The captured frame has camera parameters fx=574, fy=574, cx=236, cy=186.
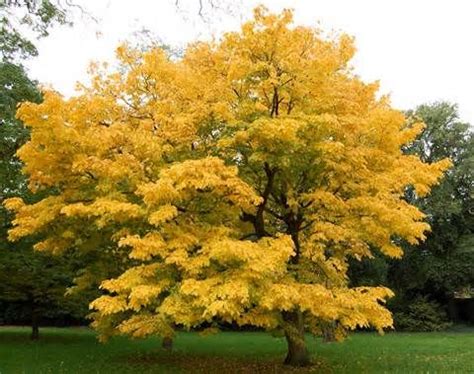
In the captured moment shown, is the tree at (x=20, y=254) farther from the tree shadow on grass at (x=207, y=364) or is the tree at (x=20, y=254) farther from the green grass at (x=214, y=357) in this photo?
the tree shadow on grass at (x=207, y=364)

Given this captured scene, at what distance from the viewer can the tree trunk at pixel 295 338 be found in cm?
1216

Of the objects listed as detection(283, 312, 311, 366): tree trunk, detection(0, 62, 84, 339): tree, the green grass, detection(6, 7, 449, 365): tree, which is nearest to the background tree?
the green grass

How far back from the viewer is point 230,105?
1130 cm

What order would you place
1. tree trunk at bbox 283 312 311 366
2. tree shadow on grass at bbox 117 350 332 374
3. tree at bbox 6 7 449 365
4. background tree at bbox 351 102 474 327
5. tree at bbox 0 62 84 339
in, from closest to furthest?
1. tree at bbox 6 7 449 365
2. tree trunk at bbox 283 312 311 366
3. tree shadow on grass at bbox 117 350 332 374
4. tree at bbox 0 62 84 339
5. background tree at bbox 351 102 474 327

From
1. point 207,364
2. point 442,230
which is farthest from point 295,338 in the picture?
point 442,230

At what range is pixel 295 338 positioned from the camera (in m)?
12.3

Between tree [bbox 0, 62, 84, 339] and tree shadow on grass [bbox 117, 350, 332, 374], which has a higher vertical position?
tree [bbox 0, 62, 84, 339]

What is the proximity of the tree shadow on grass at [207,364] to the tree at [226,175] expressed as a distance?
2262mm

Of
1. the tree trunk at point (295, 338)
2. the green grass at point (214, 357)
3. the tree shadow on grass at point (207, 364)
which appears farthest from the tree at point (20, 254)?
the tree trunk at point (295, 338)

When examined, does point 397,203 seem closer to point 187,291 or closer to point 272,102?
point 272,102

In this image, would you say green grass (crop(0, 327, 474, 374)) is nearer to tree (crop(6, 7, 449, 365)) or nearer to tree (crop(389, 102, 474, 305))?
tree (crop(6, 7, 449, 365))

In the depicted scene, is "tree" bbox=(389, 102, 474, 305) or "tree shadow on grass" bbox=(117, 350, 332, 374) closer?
"tree shadow on grass" bbox=(117, 350, 332, 374)

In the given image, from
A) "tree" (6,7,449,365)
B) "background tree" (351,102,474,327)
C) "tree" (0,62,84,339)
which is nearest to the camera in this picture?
"tree" (6,7,449,365)

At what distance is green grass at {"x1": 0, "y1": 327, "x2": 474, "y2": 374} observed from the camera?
14.5 meters
